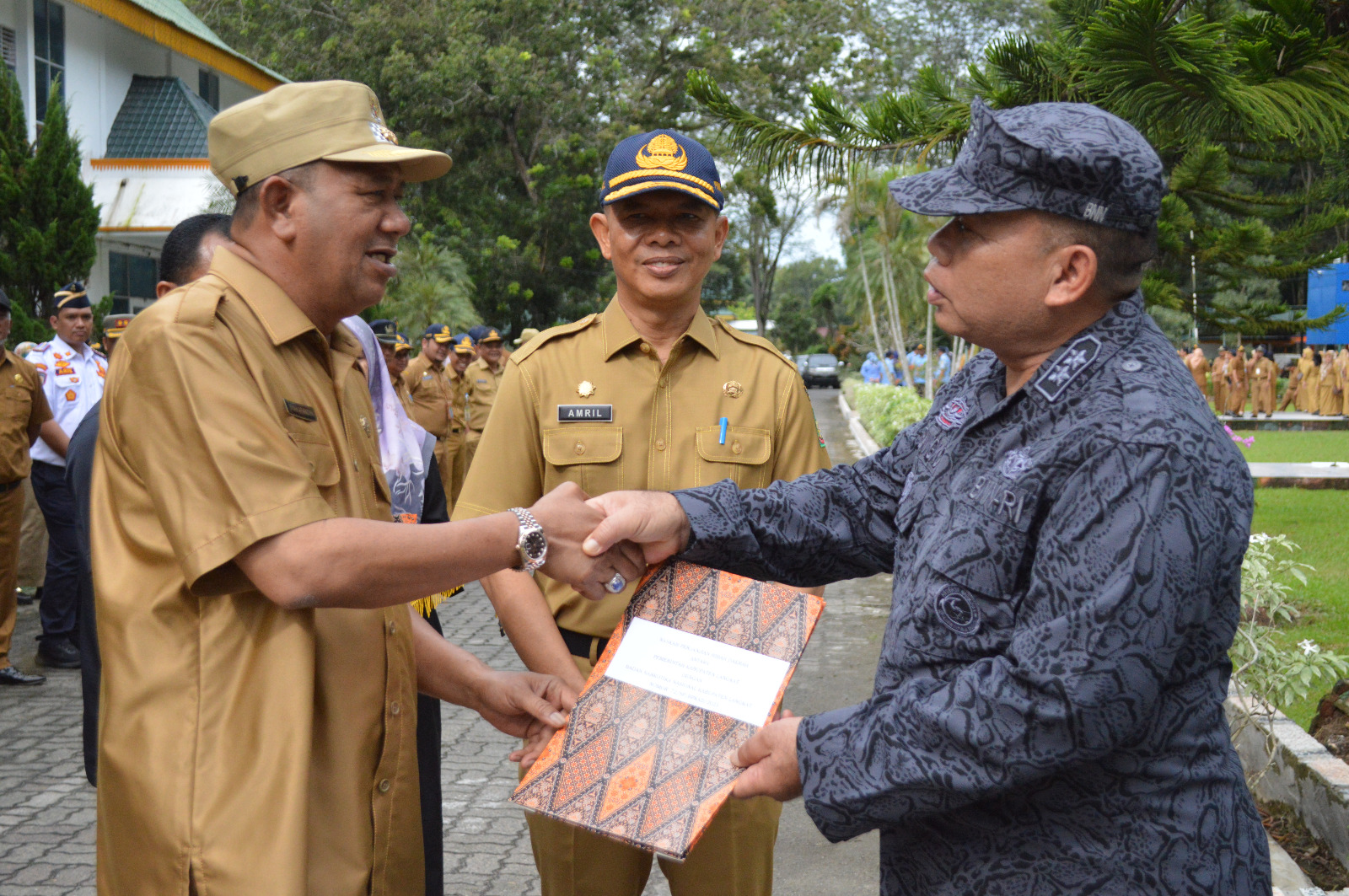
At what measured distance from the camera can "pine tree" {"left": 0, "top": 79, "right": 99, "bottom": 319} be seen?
13406 millimetres

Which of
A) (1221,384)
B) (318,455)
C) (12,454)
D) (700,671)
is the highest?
(318,455)

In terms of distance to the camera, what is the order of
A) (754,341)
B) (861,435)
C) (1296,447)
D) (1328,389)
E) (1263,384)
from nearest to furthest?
(754,341)
(1296,447)
(861,435)
(1263,384)
(1328,389)

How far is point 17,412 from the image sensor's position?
22.8 ft

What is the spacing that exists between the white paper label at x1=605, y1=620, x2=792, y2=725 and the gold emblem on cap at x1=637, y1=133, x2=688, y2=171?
3.73 feet

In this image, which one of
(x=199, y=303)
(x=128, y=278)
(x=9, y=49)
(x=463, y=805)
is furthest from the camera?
(x=128, y=278)

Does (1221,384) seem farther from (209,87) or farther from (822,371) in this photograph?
(209,87)

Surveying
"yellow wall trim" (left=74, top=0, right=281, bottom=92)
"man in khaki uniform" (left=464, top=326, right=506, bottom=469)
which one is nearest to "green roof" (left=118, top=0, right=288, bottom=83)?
"yellow wall trim" (left=74, top=0, right=281, bottom=92)

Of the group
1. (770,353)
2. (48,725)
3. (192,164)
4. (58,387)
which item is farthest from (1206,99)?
(192,164)

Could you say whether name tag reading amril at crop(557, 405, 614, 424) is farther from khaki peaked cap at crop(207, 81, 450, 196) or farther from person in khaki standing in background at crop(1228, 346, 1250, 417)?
person in khaki standing in background at crop(1228, 346, 1250, 417)

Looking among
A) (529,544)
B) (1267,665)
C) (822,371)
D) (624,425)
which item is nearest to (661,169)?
(624,425)

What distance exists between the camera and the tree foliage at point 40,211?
13258 mm

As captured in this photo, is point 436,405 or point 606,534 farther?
point 436,405

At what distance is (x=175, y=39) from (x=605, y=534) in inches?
718

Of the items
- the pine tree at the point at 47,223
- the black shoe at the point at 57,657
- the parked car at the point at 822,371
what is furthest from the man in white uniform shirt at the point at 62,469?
the parked car at the point at 822,371
